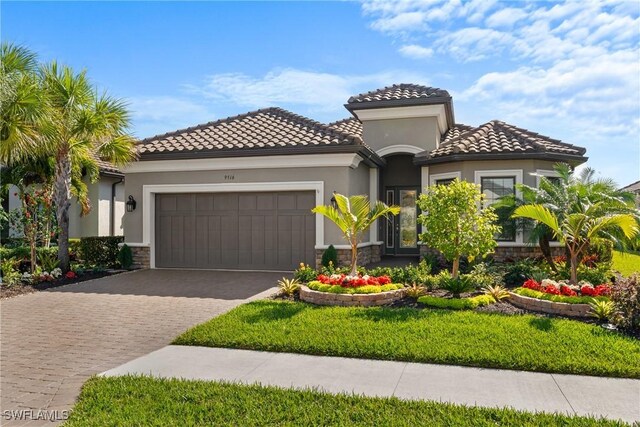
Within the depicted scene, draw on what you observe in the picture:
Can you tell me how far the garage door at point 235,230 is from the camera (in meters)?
13.2

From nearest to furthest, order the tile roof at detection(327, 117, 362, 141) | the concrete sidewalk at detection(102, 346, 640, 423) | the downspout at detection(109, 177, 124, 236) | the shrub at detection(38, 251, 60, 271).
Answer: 1. the concrete sidewalk at detection(102, 346, 640, 423)
2. the shrub at detection(38, 251, 60, 271)
3. the tile roof at detection(327, 117, 362, 141)
4. the downspout at detection(109, 177, 124, 236)

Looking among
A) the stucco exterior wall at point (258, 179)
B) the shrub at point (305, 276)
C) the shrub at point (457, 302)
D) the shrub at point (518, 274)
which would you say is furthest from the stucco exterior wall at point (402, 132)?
the shrub at point (457, 302)

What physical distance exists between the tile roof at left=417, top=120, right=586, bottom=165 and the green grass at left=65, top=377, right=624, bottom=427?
10.6m

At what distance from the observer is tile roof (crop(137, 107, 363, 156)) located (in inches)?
505

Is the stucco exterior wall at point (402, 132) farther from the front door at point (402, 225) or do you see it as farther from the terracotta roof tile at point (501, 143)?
the front door at point (402, 225)

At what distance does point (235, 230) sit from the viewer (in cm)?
1364

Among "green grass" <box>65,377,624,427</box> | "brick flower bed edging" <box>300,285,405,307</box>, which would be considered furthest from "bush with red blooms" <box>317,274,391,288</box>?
"green grass" <box>65,377,624,427</box>

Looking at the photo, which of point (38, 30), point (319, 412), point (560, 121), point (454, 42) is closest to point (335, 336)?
point (319, 412)

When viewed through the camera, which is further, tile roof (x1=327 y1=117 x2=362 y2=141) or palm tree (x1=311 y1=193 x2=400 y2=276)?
tile roof (x1=327 y1=117 x2=362 y2=141)

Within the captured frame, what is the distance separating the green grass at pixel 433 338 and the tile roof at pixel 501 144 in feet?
23.8

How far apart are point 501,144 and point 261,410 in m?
12.2

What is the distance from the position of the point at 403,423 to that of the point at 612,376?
9.45 ft

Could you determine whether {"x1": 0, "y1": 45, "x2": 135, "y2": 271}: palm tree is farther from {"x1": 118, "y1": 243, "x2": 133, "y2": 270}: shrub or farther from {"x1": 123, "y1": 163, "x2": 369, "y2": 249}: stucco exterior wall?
{"x1": 118, "y1": 243, "x2": 133, "y2": 270}: shrub

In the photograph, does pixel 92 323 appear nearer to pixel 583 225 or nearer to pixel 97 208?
pixel 583 225
